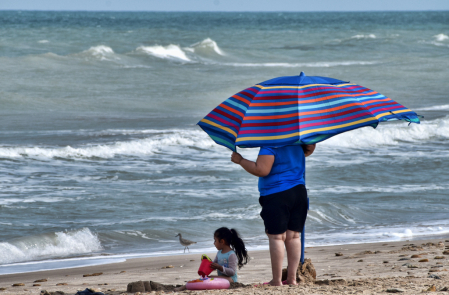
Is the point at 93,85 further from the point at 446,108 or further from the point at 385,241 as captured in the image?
the point at 385,241

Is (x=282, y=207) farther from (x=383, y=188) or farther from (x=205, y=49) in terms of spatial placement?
(x=205, y=49)

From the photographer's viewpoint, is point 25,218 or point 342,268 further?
point 25,218

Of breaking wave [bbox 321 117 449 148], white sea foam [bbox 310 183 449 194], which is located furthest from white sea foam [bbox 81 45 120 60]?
white sea foam [bbox 310 183 449 194]

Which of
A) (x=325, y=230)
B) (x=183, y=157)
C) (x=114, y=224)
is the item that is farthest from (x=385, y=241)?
(x=183, y=157)

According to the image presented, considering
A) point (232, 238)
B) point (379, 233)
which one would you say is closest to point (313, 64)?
point (379, 233)

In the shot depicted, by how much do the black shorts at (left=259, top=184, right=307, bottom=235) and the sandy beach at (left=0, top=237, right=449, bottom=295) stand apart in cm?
46

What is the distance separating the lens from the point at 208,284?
4.49m

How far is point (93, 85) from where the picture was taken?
26.1 m

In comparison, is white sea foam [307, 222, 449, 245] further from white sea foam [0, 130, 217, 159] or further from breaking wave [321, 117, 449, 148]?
breaking wave [321, 117, 449, 148]

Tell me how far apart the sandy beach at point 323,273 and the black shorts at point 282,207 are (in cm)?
46

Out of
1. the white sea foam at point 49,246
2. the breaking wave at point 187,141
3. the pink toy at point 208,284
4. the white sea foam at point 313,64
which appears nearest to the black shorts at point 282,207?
the pink toy at point 208,284

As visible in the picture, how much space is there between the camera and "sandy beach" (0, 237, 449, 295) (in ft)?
14.0

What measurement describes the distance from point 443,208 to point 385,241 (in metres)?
2.29

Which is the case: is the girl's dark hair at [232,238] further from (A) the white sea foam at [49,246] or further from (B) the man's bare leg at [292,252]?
(A) the white sea foam at [49,246]
